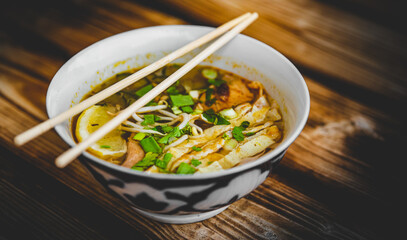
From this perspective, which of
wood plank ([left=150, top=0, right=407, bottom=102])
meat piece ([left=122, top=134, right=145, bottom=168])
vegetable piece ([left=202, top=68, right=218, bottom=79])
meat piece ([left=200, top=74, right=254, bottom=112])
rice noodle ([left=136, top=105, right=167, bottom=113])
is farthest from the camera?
wood plank ([left=150, top=0, right=407, bottom=102])

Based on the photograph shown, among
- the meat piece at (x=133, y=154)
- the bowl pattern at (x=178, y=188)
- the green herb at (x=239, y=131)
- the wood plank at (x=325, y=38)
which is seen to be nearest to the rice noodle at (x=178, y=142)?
the meat piece at (x=133, y=154)

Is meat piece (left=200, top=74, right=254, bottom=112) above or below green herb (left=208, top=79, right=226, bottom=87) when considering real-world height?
below

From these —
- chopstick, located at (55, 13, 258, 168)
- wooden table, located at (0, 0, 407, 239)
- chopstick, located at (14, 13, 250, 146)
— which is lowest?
wooden table, located at (0, 0, 407, 239)

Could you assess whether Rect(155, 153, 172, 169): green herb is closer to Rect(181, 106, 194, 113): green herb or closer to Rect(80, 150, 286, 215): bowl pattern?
Rect(80, 150, 286, 215): bowl pattern

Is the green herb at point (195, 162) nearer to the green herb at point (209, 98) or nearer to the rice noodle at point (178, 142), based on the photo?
the rice noodle at point (178, 142)

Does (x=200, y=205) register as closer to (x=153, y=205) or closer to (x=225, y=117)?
(x=153, y=205)

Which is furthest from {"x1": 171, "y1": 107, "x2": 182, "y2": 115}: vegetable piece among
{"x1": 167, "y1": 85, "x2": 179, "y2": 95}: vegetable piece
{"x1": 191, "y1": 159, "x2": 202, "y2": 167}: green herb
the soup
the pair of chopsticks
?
{"x1": 191, "y1": 159, "x2": 202, "y2": 167}: green herb

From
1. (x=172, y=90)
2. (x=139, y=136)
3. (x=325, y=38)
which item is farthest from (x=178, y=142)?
(x=325, y=38)
